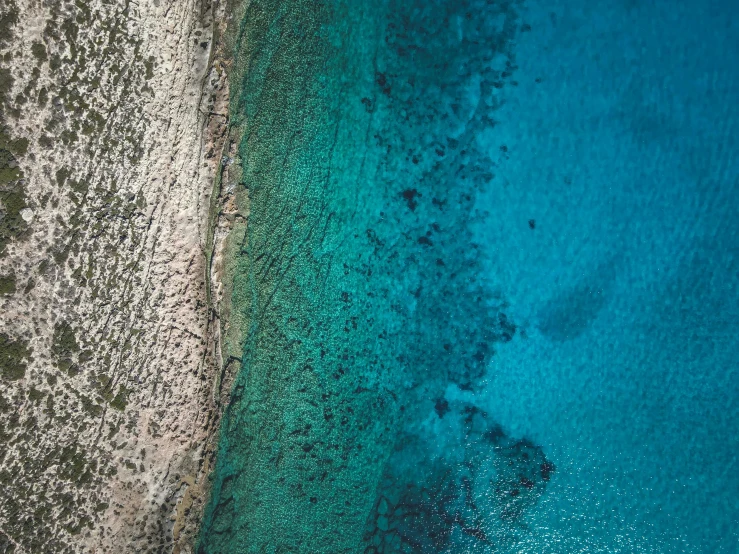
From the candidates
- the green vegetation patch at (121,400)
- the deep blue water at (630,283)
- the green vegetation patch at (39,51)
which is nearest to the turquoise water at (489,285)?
the deep blue water at (630,283)

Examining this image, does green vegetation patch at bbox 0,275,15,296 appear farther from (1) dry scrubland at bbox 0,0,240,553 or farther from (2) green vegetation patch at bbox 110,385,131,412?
(2) green vegetation patch at bbox 110,385,131,412

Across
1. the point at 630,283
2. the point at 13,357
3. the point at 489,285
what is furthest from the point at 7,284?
the point at 630,283

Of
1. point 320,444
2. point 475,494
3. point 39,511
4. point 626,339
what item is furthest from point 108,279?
point 626,339

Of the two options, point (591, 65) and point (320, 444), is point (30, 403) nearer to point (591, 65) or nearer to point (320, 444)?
point (320, 444)

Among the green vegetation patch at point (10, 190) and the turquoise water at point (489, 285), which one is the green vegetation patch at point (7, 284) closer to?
the green vegetation patch at point (10, 190)

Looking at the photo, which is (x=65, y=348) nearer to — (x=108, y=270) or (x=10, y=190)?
(x=108, y=270)

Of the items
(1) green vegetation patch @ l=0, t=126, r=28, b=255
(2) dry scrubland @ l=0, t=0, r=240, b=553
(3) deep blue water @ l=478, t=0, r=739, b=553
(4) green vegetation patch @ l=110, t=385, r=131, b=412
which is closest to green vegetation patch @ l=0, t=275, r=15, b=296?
(2) dry scrubland @ l=0, t=0, r=240, b=553
